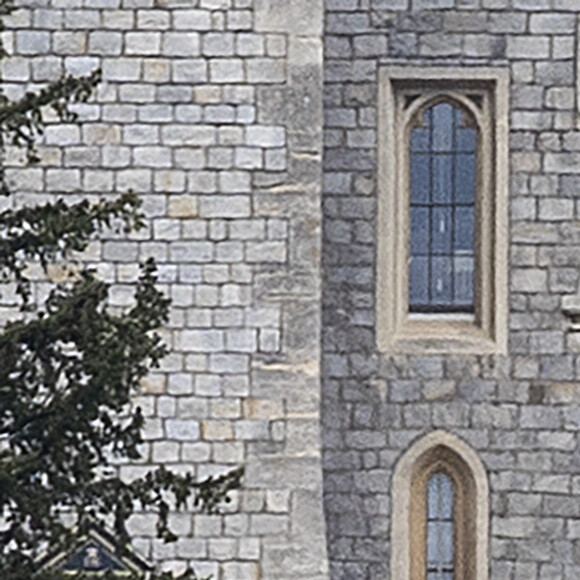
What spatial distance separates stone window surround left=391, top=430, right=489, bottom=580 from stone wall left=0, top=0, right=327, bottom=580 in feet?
3.75

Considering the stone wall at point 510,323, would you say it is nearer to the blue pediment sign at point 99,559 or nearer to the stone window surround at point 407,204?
the stone window surround at point 407,204

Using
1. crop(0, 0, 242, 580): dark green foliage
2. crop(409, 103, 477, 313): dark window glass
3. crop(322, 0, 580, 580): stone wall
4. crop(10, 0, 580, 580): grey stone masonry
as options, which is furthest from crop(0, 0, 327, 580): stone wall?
crop(0, 0, 242, 580): dark green foliage

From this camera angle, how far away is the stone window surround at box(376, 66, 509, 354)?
48.2 ft

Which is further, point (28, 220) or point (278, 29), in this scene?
point (278, 29)

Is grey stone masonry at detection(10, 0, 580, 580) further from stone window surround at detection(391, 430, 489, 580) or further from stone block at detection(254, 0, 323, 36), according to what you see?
stone window surround at detection(391, 430, 489, 580)

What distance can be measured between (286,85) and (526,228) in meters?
1.76

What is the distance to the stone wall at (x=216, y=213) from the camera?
13586 millimetres

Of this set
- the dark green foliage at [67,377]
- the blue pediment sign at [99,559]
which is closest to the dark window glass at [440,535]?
the blue pediment sign at [99,559]

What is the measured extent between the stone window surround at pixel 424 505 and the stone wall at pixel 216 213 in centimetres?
114

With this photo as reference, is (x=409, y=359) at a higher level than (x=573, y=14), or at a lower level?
lower

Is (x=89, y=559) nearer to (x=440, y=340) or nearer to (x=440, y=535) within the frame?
(x=440, y=535)

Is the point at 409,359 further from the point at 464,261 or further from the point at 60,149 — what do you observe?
the point at 60,149

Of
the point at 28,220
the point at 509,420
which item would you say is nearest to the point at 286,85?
the point at 509,420

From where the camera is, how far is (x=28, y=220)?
403 inches
